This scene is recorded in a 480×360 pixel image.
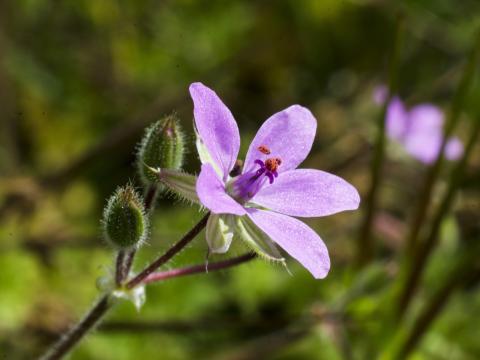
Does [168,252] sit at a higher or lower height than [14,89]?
higher

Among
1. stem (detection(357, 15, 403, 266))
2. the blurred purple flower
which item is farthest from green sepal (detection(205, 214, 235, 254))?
the blurred purple flower

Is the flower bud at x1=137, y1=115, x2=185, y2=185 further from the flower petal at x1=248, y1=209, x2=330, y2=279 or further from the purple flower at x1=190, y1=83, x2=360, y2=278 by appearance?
the flower petal at x1=248, y1=209, x2=330, y2=279

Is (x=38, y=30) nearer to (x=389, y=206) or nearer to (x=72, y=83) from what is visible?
(x=72, y=83)

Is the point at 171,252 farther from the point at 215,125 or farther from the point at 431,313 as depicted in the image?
the point at 431,313

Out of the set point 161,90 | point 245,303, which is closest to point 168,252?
point 245,303

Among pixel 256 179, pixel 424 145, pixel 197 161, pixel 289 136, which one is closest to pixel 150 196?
pixel 256 179

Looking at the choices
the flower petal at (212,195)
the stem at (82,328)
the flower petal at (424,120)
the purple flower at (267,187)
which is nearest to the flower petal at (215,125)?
the purple flower at (267,187)

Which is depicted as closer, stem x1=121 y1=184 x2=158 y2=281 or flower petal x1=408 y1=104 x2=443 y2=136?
stem x1=121 y1=184 x2=158 y2=281

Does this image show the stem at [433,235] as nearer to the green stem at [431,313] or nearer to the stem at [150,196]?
the green stem at [431,313]
